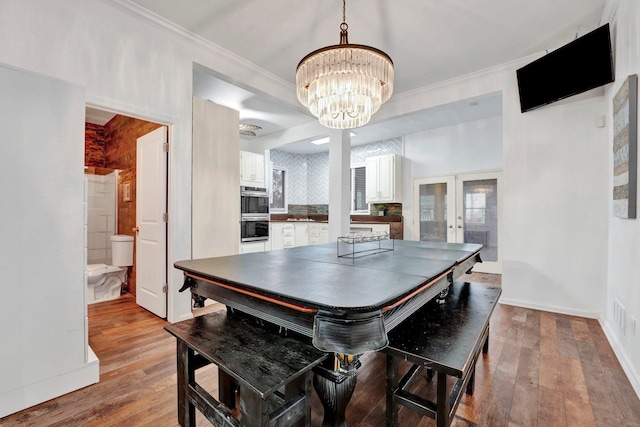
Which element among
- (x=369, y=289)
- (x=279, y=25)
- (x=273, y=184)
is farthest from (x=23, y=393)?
(x=273, y=184)

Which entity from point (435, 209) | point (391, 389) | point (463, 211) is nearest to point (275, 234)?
point (435, 209)

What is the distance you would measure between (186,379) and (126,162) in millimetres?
3794

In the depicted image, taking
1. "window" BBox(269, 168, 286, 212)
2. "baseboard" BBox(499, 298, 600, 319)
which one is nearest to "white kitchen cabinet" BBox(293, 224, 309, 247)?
"window" BBox(269, 168, 286, 212)

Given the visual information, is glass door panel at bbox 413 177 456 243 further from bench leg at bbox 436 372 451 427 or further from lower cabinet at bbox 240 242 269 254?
bench leg at bbox 436 372 451 427

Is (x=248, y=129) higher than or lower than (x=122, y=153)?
higher

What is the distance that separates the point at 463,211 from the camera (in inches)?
218

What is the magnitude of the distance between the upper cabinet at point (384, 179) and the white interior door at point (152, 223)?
4.46 metres

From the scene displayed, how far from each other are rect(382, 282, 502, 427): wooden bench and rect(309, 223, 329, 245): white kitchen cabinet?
4.71 m

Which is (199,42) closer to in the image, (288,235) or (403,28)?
(403,28)

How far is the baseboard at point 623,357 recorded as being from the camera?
174 cm

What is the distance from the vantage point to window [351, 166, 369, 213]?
6918 mm

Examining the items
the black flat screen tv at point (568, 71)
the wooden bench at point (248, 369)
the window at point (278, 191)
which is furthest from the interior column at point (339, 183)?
the wooden bench at point (248, 369)

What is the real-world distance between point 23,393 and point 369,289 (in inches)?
82.2

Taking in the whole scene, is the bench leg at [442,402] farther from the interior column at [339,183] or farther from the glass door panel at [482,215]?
the glass door panel at [482,215]
